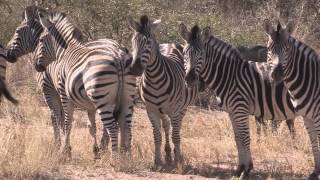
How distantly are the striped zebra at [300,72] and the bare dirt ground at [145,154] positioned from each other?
2.97 ft

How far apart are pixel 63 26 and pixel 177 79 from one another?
2.08 m

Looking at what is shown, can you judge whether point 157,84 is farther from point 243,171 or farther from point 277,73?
point 277,73

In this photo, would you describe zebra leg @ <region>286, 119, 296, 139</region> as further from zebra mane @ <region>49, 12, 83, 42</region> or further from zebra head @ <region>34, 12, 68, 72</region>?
zebra head @ <region>34, 12, 68, 72</region>

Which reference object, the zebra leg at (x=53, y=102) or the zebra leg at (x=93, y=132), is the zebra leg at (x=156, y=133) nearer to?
the zebra leg at (x=93, y=132)

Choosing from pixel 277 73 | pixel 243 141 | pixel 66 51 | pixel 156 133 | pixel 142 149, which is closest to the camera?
pixel 277 73

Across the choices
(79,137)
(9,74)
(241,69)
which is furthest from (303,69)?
(9,74)

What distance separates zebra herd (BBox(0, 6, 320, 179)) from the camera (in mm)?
7895

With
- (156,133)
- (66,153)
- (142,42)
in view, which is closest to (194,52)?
(142,42)

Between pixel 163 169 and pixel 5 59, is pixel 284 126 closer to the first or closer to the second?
pixel 163 169

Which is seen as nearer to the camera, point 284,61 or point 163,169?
point 284,61

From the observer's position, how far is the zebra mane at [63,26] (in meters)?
9.45

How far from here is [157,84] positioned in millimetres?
8781

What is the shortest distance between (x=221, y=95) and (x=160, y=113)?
109 centimetres

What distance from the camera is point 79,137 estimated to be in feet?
34.4
